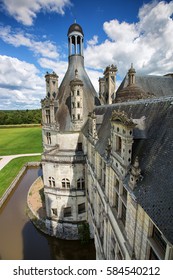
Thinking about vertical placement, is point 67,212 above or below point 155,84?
below

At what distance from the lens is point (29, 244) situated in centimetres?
2039

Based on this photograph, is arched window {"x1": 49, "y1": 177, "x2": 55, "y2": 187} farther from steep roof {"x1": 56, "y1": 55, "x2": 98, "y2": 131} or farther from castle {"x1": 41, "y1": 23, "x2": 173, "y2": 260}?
steep roof {"x1": 56, "y1": 55, "x2": 98, "y2": 131}

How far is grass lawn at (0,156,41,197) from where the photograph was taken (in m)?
33.6

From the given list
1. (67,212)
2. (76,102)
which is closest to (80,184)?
(67,212)

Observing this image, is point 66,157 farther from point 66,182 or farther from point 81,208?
point 81,208

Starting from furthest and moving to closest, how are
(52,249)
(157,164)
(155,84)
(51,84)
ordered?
(155,84)
(51,84)
(52,249)
(157,164)

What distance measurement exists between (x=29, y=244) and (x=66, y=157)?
12878 millimetres

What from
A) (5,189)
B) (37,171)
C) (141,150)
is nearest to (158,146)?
(141,150)

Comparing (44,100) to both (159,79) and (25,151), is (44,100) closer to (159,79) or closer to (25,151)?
(159,79)

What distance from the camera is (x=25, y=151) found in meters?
58.6

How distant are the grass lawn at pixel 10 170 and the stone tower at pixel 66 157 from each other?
16095 millimetres

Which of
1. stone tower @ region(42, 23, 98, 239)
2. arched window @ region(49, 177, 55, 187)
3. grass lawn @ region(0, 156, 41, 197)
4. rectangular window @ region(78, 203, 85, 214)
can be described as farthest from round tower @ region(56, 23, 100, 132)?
grass lawn @ region(0, 156, 41, 197)

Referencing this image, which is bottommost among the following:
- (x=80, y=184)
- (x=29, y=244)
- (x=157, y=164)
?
(x=29, y=244)
